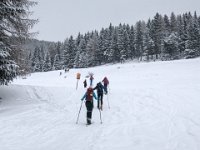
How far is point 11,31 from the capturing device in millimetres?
16953

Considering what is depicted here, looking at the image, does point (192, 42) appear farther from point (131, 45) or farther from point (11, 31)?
point (11, 31)

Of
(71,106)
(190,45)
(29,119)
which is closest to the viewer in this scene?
(29,119)

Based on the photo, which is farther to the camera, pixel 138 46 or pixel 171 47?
pixel 138 46

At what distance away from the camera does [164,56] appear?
8038 centimetres

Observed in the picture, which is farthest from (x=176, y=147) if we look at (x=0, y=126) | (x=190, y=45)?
(x=190, y=45)

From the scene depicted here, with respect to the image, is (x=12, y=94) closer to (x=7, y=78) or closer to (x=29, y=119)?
(x=7, y=78)

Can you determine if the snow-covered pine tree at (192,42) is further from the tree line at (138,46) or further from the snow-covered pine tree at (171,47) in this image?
the snow-covered pine tree at (171,47)

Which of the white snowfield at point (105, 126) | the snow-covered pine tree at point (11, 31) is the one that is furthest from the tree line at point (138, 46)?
the white snowfield at point (105, 126)

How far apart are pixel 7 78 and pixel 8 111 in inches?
87.2

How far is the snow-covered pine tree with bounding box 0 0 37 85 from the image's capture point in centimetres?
1532

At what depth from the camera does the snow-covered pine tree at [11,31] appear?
15320mm

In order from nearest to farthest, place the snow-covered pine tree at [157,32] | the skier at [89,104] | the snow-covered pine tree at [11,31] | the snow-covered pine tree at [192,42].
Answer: the skier at [89,104] < the snow-covered pine tree at [11,31] < the snow-covered pine tree at [192,42] < the snow-covered pine tree at [157,32]

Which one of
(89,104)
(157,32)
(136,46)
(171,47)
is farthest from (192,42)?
(89,104)

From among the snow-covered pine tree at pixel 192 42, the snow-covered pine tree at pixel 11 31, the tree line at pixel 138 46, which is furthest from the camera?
the tree line at pixel 138 46
